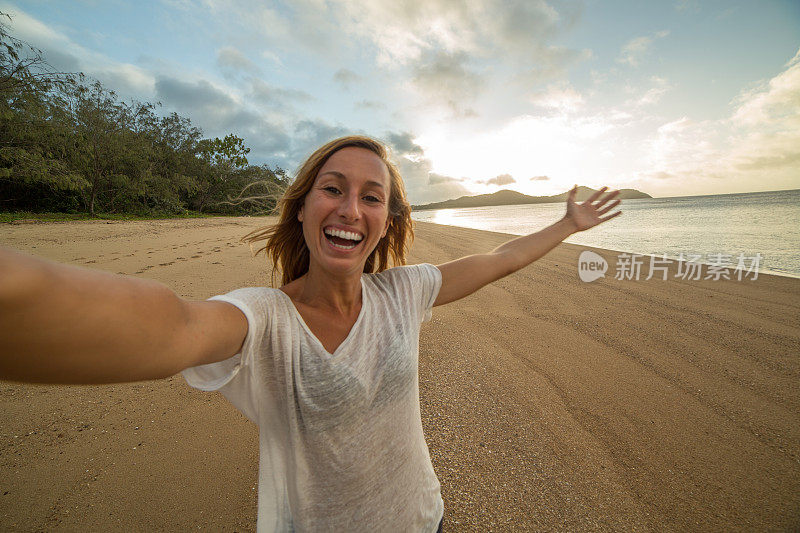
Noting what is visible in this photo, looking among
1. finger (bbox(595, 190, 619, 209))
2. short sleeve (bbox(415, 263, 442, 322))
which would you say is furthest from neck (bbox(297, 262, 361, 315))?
finger (bbox(595, 190, 619, 209))

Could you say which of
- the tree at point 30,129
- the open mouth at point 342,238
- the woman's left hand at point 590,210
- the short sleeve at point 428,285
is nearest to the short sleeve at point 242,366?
the open mouth at point 342,238

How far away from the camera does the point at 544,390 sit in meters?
3.14

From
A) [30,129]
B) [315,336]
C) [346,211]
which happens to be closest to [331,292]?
[315,336]

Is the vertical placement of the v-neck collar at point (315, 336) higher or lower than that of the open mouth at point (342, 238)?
lower

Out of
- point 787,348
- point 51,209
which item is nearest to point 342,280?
point 787,348

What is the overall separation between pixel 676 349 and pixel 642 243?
14492 millimetres

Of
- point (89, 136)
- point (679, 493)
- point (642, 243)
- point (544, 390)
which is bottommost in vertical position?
point (679, 493)

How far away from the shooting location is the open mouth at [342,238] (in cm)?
135

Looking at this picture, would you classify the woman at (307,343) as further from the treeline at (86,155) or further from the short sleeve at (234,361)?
the treeline at (86,155)

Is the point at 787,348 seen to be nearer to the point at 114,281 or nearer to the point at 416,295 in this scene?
the point at 416,295

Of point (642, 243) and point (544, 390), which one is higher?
point (642, 243)

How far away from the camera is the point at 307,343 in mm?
1089

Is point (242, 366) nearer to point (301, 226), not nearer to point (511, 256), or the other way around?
point (301, 226)

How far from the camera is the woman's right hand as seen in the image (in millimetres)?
509
